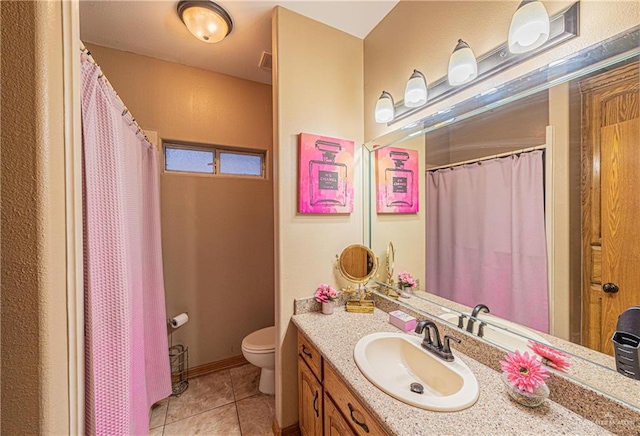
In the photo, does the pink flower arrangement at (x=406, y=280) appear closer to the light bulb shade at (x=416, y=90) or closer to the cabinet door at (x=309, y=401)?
the cabinet door at (x=309, y=401)

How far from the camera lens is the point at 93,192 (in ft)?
2.90

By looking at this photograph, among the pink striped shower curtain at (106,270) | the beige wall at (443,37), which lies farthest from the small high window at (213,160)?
the beige wall at (443,37)

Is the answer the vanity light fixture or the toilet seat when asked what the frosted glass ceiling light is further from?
the toilet seat

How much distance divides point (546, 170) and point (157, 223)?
2.24 m

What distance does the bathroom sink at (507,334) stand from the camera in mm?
907

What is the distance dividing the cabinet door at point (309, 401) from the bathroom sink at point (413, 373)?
0.33 m

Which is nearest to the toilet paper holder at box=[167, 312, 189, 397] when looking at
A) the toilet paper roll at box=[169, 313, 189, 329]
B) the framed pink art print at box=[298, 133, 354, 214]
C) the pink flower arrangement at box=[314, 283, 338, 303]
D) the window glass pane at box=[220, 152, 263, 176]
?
the toilet paper roll at box=[169, 313, 189, 329]

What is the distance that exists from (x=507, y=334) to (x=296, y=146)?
1421 mm

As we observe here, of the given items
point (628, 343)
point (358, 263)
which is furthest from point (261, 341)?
point (628, 343)

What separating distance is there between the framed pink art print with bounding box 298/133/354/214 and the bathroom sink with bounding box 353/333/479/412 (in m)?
0.82

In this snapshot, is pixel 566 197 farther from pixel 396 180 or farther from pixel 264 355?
pixel 264 355

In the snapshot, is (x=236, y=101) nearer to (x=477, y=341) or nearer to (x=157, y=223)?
(x=157, y=223)

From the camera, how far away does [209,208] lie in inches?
85.4

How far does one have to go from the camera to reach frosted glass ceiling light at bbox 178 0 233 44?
1.40 m
